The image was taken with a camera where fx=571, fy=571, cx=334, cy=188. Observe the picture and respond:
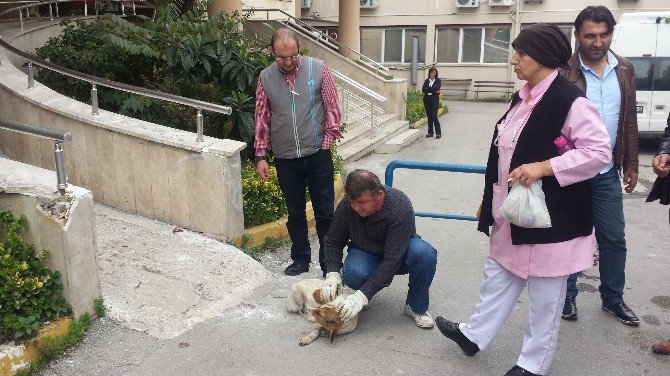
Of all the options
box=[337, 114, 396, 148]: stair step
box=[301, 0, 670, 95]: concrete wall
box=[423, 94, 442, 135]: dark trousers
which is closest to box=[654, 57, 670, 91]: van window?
box=[423, 94, 442, 135]: dark trousers

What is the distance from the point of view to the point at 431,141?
488 inches

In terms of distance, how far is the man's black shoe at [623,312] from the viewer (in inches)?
151

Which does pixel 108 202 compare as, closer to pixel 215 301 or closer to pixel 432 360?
pixel 215 301

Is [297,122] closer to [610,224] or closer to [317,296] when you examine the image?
[317,296]

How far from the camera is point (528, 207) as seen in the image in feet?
8.94

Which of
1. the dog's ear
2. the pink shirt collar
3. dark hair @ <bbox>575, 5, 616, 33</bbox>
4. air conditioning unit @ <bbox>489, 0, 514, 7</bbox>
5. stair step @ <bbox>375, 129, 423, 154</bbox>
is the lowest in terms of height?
stair step @ <bbox>375, 129, 423, 154</bbox>

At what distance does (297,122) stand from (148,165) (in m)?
1.61

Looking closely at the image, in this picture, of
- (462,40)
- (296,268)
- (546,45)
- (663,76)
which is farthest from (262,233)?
(462,40)

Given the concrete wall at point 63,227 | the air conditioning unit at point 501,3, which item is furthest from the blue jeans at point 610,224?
the air conditioning unit at point 501,3

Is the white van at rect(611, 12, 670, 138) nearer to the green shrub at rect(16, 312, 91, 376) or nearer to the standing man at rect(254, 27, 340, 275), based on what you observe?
the standing man at rect(254, 27, 340, 275)

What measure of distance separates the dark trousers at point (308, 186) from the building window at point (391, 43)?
67.2 ft

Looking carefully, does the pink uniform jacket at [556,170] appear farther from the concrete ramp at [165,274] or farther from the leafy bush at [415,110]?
the leafy bush at [415,110]

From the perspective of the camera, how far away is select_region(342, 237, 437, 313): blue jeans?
3662mm

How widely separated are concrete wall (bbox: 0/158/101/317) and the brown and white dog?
1.32 meters
